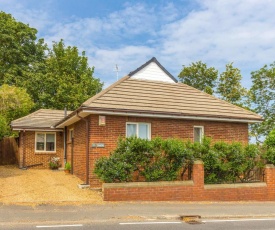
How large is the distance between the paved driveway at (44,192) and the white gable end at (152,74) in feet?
20.9

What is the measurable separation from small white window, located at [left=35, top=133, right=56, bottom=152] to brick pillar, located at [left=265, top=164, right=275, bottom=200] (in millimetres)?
14008

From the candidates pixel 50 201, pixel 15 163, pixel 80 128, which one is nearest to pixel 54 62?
pixel 15 163

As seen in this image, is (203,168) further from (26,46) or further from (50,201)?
(26,46)

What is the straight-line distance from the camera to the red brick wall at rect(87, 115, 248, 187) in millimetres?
13625

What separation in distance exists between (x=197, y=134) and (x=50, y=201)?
786 centimetres

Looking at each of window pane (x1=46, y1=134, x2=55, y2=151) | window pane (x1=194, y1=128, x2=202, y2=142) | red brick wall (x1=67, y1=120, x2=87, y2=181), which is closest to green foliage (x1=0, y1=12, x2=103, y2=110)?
window pane (x1=46, y1=134, x2=55, y2=151)

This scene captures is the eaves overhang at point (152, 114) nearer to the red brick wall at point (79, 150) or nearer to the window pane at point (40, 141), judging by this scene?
the red brick wall at point (79, 150)

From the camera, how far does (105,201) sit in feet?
36.6

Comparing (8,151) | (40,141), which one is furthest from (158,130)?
(8,151)

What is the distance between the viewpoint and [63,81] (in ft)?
116

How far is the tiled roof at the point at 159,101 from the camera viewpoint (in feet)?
46.3

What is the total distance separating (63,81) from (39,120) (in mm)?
12796

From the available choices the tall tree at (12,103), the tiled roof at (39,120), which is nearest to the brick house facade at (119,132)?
the tiled roof at (39,120)

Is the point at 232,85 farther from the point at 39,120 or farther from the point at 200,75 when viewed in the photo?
the point at 39,120
